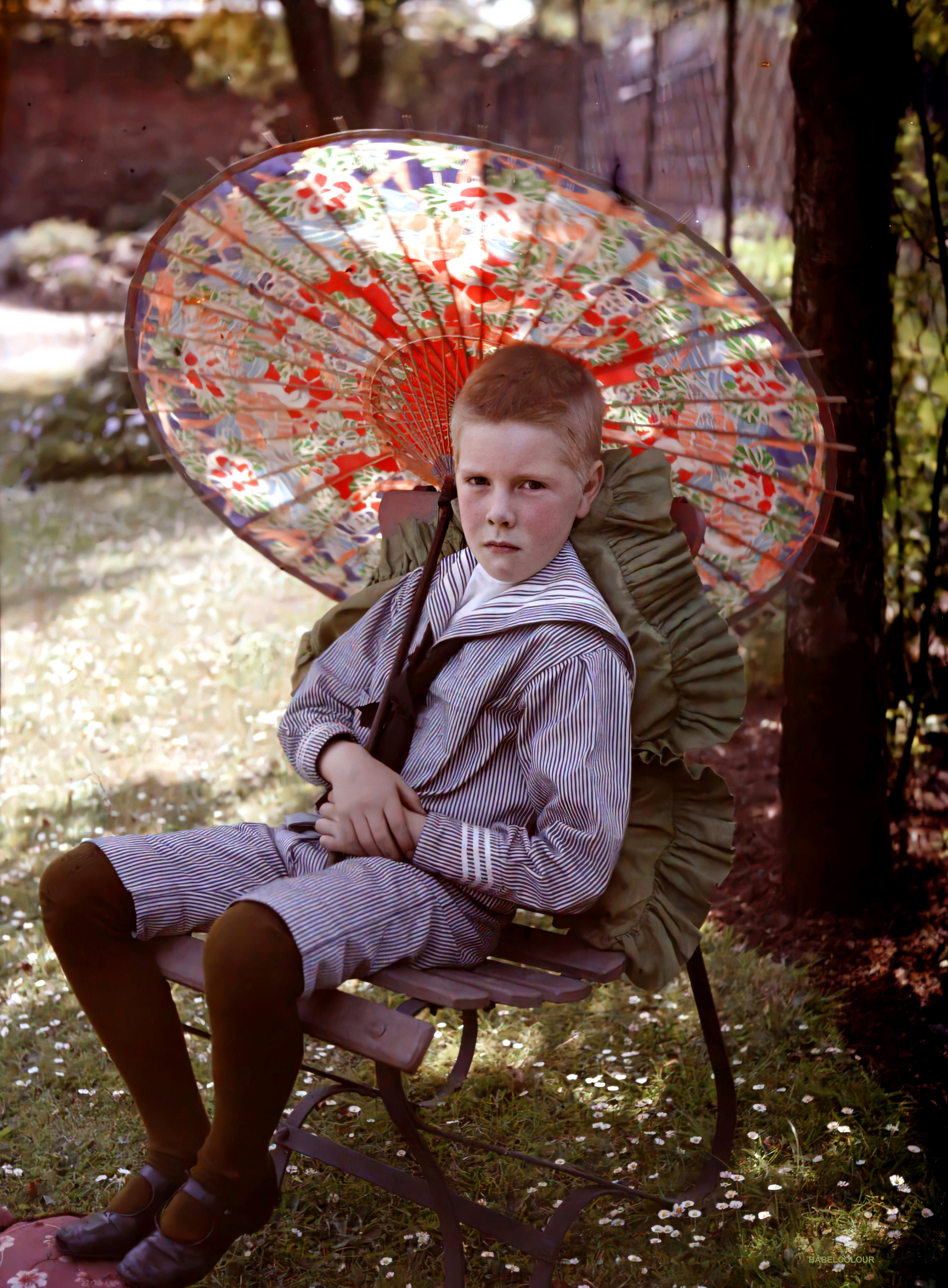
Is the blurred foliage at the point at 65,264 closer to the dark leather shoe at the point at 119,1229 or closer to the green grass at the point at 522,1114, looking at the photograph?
the green grass at the point at 522,1114

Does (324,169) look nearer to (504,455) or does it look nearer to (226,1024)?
(504,455)

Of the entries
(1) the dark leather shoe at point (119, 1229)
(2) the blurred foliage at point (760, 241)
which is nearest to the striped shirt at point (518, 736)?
(1) the dark leather shoe at point (119, 1229)

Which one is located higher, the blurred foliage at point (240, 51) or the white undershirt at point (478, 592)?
the blurred foliage at point (240, 51)

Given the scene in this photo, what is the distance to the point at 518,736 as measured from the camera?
2143 mm

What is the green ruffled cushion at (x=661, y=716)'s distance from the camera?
7.10ft

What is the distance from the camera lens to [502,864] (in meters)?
2.00

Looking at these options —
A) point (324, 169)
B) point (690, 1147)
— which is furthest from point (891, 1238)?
point (324, 169)

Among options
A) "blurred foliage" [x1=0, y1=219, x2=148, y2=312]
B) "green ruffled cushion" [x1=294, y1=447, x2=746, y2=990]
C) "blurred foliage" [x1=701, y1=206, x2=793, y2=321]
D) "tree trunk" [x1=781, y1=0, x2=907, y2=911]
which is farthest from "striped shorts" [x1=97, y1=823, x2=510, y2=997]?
"blurred foliage" [x1=0, y1=219, x2=148, y2=312]

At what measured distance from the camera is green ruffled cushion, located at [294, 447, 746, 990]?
2.16 m

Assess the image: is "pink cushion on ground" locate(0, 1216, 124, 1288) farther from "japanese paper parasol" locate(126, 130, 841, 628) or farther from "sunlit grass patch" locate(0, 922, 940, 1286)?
"japanese paper parasol" locate(126, 130, 841, 628)

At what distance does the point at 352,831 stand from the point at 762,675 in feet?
9.48

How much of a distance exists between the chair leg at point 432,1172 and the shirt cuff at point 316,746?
57 centimetres

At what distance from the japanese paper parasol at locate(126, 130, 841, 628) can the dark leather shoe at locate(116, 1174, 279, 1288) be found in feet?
4.34

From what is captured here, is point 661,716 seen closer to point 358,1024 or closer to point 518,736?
point 518,736
